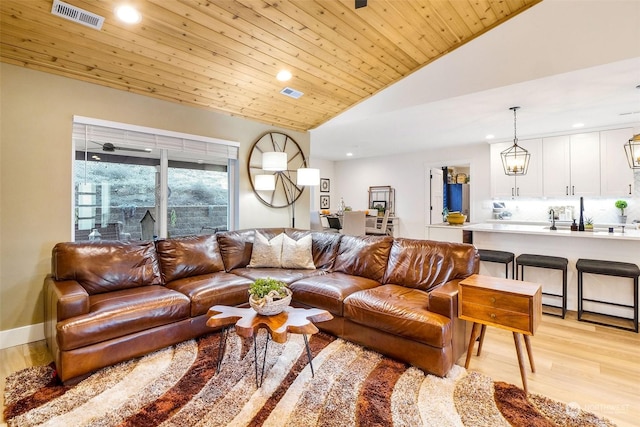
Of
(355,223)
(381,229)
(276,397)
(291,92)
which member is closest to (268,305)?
(276,397)

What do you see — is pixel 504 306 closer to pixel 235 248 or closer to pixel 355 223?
pixel 235 248

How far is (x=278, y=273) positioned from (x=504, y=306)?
2.20 meters

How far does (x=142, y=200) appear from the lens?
3648 mm

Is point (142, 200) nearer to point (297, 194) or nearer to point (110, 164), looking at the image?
point (110, 164)

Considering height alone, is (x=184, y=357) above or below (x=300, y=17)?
below

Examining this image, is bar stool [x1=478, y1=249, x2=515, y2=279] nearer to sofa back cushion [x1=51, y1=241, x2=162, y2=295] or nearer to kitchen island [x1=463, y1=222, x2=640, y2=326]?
kitchen island [x1=463, y1=222, x2=640, y2=326]

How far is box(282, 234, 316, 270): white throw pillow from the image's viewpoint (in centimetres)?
371

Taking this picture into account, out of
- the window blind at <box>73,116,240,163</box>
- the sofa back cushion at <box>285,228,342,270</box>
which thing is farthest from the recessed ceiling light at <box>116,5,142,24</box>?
the sofa back cushion at <box>285,228,342,270</box>

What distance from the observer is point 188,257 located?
10.8 ft

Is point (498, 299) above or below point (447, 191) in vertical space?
below

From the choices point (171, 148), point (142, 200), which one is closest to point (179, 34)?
point (171, 148)

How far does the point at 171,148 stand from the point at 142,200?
2.32ft

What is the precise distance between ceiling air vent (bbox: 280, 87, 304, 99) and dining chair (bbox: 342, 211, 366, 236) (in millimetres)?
2680

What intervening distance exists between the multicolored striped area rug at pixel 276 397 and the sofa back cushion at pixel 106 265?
694 mm
